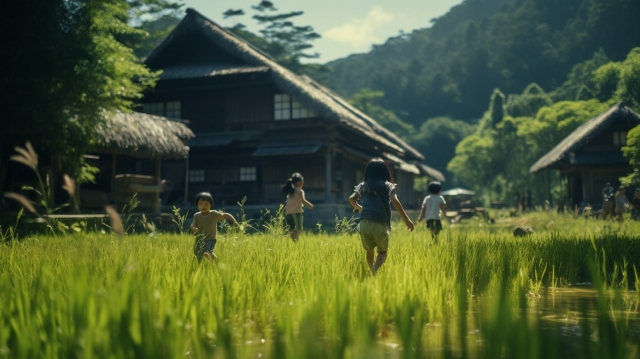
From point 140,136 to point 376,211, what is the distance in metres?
8.32

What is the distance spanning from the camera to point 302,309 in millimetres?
2607

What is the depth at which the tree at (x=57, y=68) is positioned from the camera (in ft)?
28.6

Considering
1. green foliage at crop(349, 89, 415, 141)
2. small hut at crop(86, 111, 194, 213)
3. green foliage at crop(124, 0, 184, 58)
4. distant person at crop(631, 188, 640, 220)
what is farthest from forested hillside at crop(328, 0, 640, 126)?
small hut at crop(86, 111, 194, 213)

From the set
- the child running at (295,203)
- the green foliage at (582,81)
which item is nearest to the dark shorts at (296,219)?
the child running at (295,203)

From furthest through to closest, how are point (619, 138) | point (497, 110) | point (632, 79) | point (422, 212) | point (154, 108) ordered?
point (497, 110)
point (154, 108)
point (619, 138)
point (632, 79)
point (422, 212)

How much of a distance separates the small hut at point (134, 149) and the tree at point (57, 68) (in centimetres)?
106

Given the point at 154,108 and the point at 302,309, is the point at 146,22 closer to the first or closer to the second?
the point at 154,108

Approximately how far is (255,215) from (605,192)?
9.34 metres

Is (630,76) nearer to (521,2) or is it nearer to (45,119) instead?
(45,119)

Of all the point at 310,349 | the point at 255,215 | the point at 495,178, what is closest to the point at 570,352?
the point at 310,349

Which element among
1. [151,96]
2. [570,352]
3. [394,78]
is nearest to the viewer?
[570,352]

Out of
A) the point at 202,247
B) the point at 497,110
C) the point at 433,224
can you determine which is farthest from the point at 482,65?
the point at 202,247

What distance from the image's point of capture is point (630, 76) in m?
16.0

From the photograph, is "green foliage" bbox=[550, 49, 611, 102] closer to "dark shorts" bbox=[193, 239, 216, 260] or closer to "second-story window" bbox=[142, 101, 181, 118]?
"second-story window" bbox=[142, 101, 181, 118]
